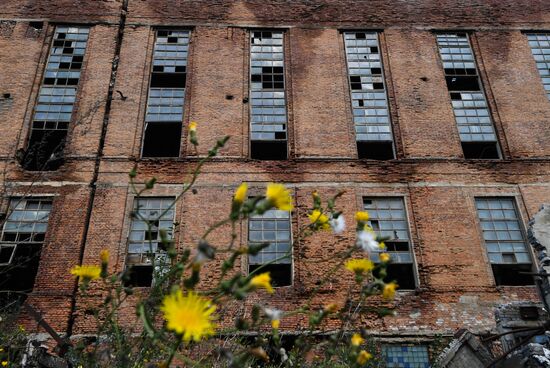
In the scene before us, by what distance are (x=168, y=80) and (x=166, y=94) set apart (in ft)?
2.37

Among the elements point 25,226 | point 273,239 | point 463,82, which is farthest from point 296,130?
point 25,226

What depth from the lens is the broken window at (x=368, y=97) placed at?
14.5m

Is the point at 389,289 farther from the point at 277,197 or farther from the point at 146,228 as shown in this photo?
the point at 146,228

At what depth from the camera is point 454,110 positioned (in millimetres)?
14883

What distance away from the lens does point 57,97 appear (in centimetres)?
1465

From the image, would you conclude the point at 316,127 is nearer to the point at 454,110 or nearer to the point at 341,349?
the point at 454,110

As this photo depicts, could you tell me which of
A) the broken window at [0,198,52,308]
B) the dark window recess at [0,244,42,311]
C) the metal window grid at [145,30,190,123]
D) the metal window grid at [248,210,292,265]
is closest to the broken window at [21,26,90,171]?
the broken window at [0,198,52,308]

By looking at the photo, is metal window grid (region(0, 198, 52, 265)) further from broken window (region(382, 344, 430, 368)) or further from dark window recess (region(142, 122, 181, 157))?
broken window (region(382, 344, 430, 368))

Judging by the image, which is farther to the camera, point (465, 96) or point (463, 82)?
point (463, 82)

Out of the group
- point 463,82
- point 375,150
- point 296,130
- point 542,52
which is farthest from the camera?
point 542,52

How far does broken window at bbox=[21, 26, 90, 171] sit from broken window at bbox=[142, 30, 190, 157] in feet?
7.74

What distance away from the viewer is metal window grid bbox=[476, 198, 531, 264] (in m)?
12.5

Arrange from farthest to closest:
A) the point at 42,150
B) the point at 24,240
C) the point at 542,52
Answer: the point at 542,52
the point at 42,150
the point at 24,240

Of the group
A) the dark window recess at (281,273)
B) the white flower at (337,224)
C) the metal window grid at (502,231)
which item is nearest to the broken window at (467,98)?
the metal window grid at (502,231)
